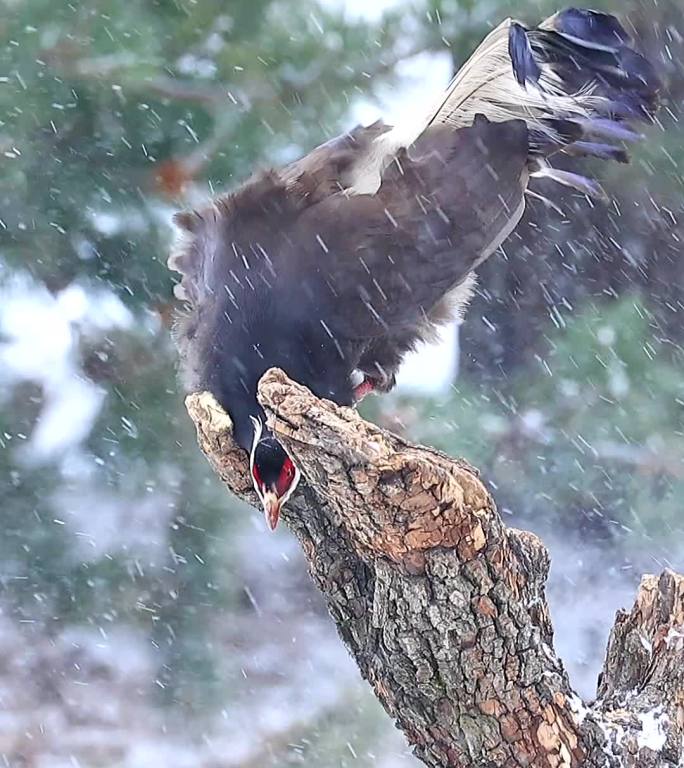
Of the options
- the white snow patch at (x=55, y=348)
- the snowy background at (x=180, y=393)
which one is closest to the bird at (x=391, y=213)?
the snowy background at (x=180, y=393)

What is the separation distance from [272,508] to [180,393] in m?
0.86

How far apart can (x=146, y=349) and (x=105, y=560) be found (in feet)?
1.28

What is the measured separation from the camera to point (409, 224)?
4.05 ft

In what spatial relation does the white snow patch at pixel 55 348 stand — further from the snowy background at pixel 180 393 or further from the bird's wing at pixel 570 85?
the bird's wing at pixel 570 85

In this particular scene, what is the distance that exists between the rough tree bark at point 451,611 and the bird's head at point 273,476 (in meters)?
0.03

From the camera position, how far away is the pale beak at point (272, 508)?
95 cm

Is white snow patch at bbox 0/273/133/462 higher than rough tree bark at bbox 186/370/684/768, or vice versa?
rough tree bark at bbox 186/370/684/768

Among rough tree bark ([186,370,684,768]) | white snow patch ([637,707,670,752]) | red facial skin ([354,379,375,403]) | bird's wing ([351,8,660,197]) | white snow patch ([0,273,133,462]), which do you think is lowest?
white snow patch ([0,273,133,462])

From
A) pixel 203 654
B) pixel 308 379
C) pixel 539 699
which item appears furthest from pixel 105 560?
pixel 539 699

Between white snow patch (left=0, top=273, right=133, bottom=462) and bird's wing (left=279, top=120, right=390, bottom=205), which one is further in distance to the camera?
white snow patch (left=0, top=273, right=133, bottom=462)

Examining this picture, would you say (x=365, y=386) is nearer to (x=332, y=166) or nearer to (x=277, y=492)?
(x=332, y=166)

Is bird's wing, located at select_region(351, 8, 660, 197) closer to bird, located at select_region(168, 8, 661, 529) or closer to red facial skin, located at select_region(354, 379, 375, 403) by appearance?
bird, located at select_region(168, 8, 661, 529)

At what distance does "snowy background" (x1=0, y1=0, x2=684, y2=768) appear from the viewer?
65.7 inches

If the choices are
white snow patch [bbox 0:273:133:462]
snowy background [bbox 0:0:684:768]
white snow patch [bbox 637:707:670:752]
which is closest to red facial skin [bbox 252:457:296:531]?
white snow patch [bbox 637:707:670:752]
